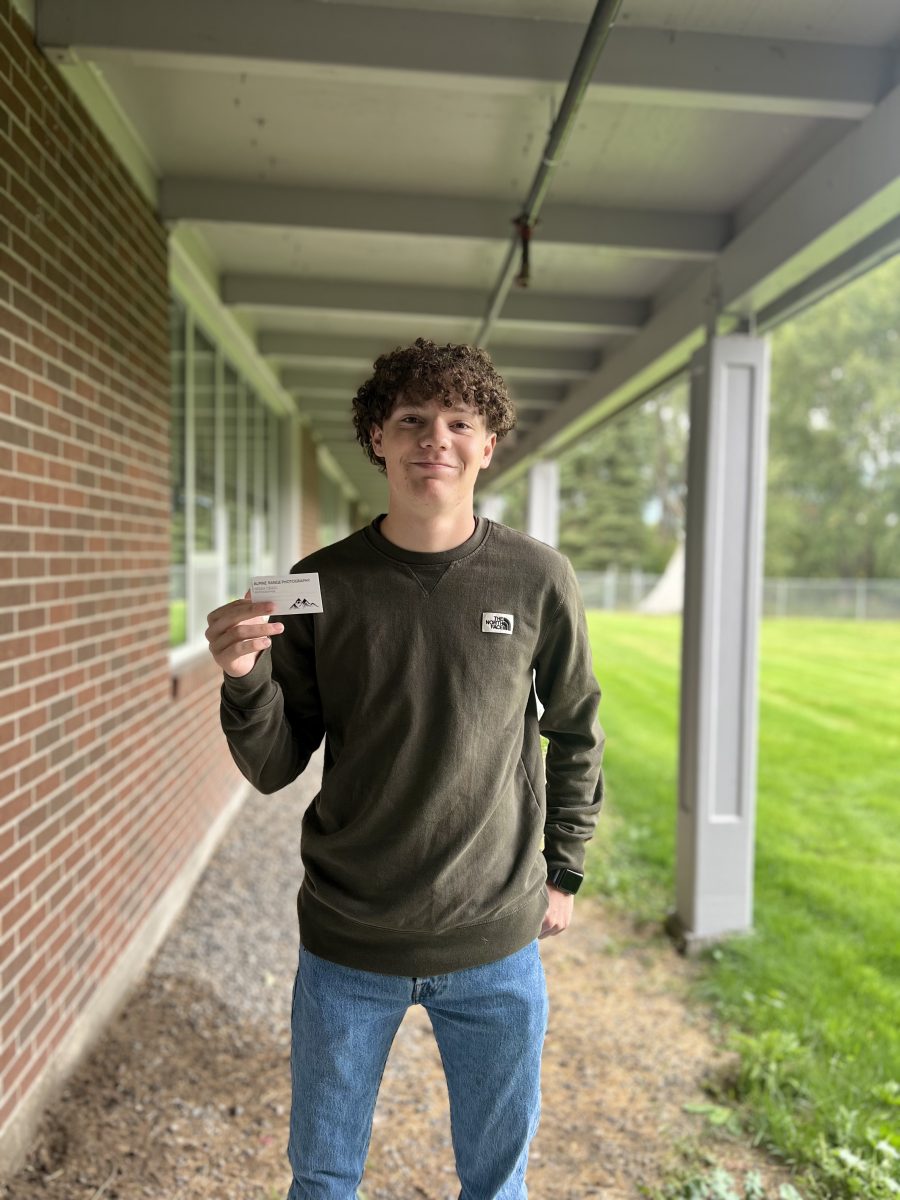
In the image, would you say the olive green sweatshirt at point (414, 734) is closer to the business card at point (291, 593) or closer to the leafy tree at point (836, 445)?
the business card at point (291, 593)

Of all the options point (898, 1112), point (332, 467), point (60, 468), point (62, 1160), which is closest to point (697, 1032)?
point (898, 1112)

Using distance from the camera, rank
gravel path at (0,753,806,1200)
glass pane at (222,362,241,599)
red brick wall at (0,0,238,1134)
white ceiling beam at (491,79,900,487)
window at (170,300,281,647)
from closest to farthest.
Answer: red brick wall at (0,0,238,1134) < gravel path at (0,753,806,1200) < white ceiling beam at (491,79,900,487) < window at (170,300,281,647) < glass pane at (222,362,241,599)

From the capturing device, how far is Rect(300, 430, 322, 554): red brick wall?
878 centimetres

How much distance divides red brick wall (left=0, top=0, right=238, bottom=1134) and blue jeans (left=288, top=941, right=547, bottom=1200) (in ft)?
3.64

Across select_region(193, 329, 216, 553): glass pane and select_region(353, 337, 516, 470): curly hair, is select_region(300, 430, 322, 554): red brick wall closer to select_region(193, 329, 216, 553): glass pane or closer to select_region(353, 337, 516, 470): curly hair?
select_region(193, 329, 216, 553): glass pane

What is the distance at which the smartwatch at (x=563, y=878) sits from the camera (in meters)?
1.71

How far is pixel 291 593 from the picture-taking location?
1.39 meters

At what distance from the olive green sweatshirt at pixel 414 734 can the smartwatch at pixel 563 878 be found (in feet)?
0.51

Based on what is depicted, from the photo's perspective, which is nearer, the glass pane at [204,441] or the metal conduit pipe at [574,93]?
the metal conduit pipe at [574,93]

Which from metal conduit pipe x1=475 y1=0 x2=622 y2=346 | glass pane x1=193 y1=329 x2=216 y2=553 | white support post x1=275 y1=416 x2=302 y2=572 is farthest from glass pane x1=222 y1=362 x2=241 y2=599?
metal conduit pipe x1=475 y1=0 x2=622 y2=346

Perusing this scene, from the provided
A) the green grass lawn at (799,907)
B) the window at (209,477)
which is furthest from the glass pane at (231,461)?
the green grass lawn at (799,907)

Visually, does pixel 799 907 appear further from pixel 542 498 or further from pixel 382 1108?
pixel 542 498

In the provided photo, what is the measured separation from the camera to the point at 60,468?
2.59 metres

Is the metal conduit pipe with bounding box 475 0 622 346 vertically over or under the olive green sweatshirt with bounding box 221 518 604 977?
over
